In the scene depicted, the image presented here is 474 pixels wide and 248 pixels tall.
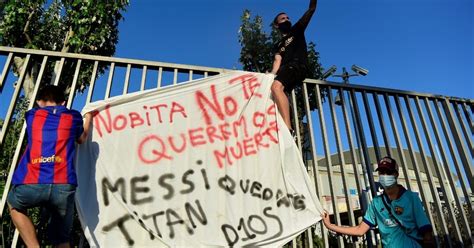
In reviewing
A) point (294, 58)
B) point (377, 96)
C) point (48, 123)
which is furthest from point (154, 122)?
point (377, 96)

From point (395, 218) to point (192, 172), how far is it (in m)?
1.66

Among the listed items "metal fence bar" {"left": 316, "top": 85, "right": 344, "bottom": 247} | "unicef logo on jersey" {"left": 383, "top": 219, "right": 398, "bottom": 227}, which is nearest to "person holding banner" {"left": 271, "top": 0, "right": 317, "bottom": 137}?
"metal fence bar" {"left": 316, "top": 85, "right": 344, "bottom": 247}

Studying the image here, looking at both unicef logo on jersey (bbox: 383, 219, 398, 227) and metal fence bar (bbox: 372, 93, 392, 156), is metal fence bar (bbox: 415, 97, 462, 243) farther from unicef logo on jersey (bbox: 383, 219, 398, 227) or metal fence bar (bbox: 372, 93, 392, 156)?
unicef logo on jersey (bbox: 383, 219, 398, 227)

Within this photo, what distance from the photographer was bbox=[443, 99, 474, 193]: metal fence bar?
4.12 m

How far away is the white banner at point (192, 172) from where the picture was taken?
266 cm

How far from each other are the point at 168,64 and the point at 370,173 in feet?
7.46

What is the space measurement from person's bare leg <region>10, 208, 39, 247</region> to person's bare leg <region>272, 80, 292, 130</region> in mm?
2208

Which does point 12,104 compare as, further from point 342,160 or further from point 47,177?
point 342,160

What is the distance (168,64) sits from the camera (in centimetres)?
336

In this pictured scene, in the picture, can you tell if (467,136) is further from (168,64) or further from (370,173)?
(168,64)

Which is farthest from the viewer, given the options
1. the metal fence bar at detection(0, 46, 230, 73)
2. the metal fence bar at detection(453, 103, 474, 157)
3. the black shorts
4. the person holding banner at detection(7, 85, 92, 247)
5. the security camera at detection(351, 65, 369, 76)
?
the security camera at detection(351, 65, 369, 76)

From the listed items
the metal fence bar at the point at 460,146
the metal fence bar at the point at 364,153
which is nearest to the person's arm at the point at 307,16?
the metal fence bar at the point at 364,153

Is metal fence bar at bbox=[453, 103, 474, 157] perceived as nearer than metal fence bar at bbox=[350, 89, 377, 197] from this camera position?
No

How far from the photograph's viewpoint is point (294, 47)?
3.59 meters
